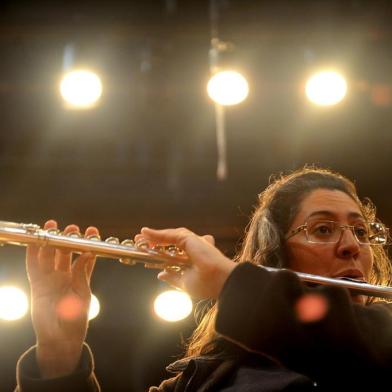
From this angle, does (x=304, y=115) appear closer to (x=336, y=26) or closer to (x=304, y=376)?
(x=336, y=26)

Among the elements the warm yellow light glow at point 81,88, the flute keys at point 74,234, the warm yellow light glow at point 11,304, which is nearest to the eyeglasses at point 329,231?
the flute keys at point 74,234

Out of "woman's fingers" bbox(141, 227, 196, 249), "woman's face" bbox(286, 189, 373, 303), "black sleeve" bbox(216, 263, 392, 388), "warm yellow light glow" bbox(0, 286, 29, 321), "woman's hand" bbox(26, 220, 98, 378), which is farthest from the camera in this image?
"warm yellow light glow" bbox(0, 286, 29, 321)

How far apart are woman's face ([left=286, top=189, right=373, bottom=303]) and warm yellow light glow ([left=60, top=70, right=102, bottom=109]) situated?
127cm

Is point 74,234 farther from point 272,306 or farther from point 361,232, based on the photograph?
point 361,232

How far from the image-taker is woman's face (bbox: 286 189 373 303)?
1.69m

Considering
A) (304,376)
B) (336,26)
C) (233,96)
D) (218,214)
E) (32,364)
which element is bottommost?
(304,376)

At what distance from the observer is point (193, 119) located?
292 centimetres

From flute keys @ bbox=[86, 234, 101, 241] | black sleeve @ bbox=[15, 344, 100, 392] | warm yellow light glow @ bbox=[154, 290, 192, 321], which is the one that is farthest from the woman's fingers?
warm yellow light glow @ bbox=[154, 290, 192, 321]

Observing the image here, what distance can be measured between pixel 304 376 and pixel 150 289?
6.45 feet

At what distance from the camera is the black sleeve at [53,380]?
4.70 feet

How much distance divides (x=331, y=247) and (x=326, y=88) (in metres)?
1.18

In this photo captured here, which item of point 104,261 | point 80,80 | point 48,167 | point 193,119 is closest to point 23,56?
point 80,80

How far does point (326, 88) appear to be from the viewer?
8.84 feet

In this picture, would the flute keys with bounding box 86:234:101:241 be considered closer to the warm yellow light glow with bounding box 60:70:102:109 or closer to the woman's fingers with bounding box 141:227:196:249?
the woman's fingers with bounding box 141:227:196:249
